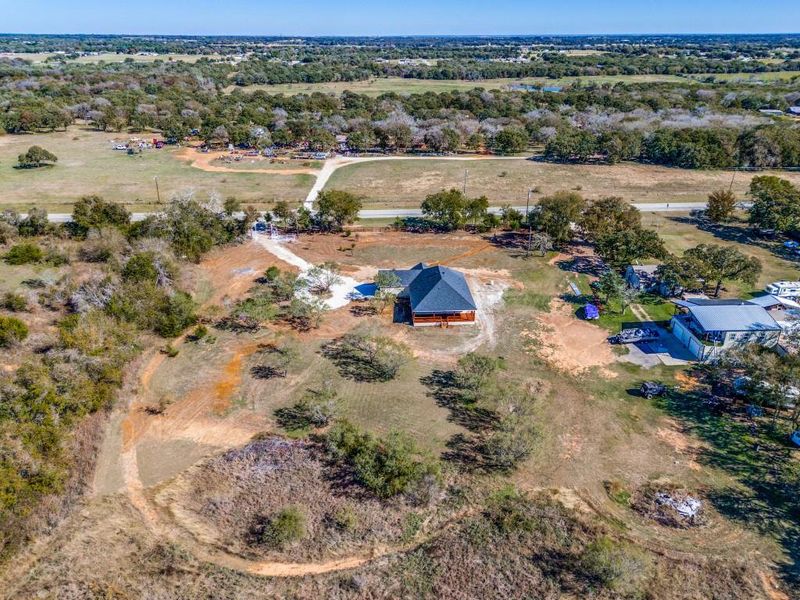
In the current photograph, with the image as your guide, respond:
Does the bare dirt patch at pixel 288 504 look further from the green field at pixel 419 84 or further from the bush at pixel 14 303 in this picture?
the green field at pixel 419 84

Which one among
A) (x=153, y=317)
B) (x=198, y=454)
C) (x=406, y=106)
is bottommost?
(x=198, y=454)

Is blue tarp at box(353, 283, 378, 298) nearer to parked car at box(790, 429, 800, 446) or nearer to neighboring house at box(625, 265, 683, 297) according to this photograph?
neighboring house at box(625, 265, 683, 297)

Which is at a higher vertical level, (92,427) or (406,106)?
(406,106)

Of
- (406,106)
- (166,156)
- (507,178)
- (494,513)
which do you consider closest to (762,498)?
(494,513)

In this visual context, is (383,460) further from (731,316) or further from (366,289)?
(731,316)

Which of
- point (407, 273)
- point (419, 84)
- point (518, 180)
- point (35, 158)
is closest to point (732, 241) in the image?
point (518, 180)

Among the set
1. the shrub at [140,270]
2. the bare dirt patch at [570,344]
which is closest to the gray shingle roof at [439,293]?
the bare dirt patch at [570,344]

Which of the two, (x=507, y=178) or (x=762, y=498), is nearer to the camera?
(x=762, y=498)

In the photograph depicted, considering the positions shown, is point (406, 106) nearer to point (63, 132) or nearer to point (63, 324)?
point (63, 132)
